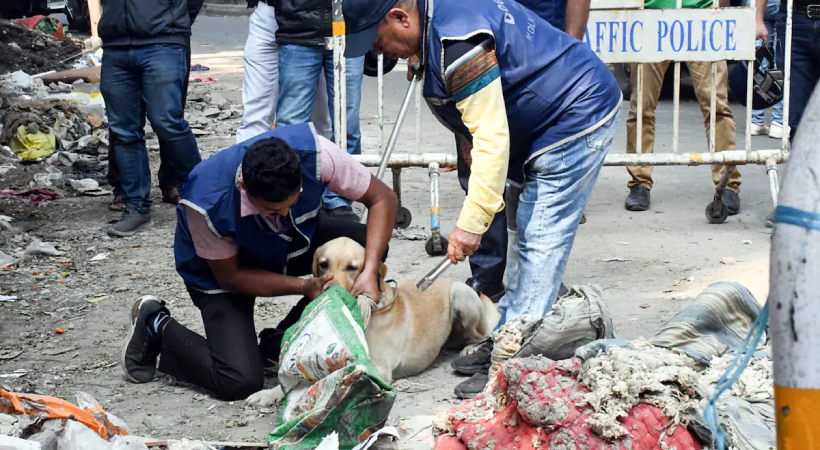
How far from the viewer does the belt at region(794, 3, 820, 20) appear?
5.83 metres

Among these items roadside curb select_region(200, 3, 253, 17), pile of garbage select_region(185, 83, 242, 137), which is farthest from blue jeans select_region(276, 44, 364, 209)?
roadside curb select_region(200, 3, 253, 17)

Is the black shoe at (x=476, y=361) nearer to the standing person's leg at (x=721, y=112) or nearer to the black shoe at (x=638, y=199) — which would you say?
the black shoe at (x=638, y=199)

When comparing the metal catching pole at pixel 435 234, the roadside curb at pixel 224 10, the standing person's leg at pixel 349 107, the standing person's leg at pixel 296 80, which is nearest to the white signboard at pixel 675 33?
the metal catching pole at pixel 435 234

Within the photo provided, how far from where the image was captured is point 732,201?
6527 mm

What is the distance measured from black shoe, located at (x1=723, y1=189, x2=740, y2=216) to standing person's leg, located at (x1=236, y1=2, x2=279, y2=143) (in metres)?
3.26

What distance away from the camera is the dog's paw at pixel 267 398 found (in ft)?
13.0

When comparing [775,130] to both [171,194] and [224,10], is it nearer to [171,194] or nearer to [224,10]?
[171,194]

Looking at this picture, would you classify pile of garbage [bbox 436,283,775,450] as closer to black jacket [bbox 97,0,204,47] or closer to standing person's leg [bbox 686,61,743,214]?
standing person's leg [bbox 686,61,743,214]

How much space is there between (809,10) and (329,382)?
4.24 meters

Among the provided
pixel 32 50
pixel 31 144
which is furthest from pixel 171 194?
pixel 32 50

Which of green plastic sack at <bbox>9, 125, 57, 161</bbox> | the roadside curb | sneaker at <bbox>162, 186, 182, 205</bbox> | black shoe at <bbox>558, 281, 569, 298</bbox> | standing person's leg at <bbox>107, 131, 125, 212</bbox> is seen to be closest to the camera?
black shoe at <bbox>558, 281, 569, 298</bbox>

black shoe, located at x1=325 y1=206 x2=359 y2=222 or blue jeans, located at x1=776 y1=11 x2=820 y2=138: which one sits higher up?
blue jeans, located at x1=776 y1=11 x2=820 y2=138

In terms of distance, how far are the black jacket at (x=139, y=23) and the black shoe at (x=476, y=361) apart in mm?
3514

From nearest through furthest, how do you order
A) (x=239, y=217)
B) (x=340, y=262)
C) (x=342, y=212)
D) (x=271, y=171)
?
(x=271, y=171), (x=239, y=217), (x=340, y=262), (x=342, y=212)
